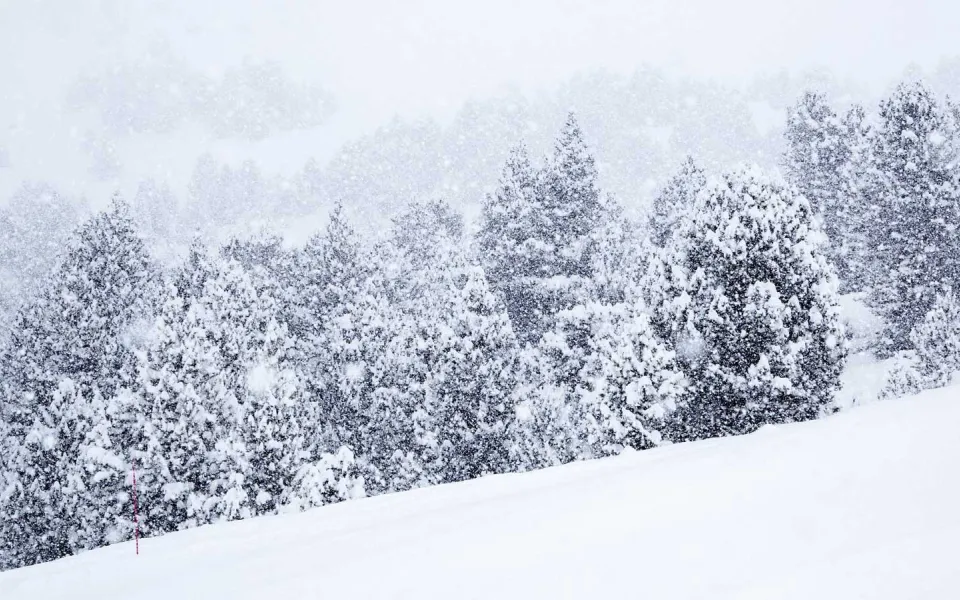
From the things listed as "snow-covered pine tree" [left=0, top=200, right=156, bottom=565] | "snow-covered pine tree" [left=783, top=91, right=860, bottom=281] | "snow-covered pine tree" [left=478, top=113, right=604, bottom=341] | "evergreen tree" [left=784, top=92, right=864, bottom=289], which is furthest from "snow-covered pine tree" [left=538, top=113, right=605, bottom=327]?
"snow-covered pine tree" [left=783, top=91, right=860, bottom=281]

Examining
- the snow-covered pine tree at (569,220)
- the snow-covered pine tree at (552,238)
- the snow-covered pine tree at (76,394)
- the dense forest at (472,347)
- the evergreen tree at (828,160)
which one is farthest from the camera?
the evergreen tree at (828,160)

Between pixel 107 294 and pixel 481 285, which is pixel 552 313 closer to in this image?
pixel 481 285

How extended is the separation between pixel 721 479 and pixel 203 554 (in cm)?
635

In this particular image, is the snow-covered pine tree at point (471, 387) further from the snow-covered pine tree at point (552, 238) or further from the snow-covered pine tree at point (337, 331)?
the snow-covered pine tree at point (552, 238)

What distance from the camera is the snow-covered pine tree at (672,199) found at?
29.6 meters

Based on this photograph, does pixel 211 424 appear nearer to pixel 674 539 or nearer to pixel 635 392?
pixel 635 392

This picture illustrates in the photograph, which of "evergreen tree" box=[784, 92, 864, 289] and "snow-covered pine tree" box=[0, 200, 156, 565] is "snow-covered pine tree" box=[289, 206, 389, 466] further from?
"evergreen tree" box=[784, 92, 864, 289]

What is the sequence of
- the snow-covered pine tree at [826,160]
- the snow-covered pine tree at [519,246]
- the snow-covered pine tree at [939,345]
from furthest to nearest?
the snow-covered pine tree at [826,160] < the snow-covered pine tree at [519,246] < the snow-covered pine tree at [939,345]

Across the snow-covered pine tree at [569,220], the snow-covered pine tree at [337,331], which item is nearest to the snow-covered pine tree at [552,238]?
the snow-covered pine tree at [569,220]

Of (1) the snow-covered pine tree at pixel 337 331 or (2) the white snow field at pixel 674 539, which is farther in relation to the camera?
(1) the snow-covered pine tree at pixel 337 331

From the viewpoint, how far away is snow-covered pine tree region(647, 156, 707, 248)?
2958cm

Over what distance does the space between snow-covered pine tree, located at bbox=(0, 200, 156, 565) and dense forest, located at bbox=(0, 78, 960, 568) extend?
10cm

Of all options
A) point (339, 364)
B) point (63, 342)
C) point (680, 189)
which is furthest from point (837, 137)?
point (63, 342)

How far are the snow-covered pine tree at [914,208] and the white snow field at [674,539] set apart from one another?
23.7 m
